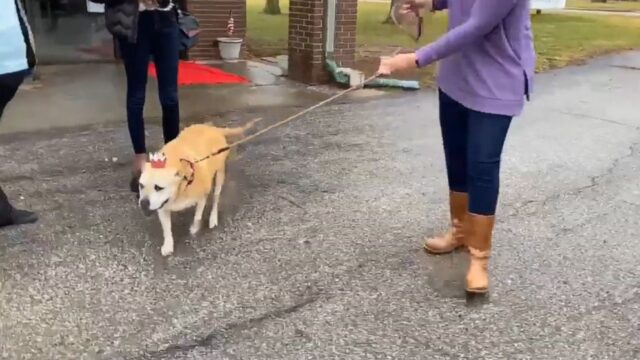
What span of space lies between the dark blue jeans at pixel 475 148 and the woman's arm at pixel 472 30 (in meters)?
0.36

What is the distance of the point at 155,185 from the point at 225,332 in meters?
0.85

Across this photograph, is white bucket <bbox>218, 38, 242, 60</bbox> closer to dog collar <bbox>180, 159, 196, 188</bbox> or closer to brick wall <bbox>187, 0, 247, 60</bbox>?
brick wall <bbox>187, 0, 247, 60</bbox>

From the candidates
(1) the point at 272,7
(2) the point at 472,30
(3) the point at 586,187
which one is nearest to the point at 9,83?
(2) the point at 472,30

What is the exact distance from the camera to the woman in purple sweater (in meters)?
3.20

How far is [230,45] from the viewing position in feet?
34.5

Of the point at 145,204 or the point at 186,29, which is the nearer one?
the point at 145,204

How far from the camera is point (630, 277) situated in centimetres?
396

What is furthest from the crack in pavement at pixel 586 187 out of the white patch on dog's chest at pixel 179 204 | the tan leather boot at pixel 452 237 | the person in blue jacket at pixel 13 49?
the person in blue jacket at pixel 13 49

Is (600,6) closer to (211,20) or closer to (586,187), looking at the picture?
(211,20)

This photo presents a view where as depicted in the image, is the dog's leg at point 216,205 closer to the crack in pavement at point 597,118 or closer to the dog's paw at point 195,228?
the dog's paw at point 195,228

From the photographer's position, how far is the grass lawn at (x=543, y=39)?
497 inches

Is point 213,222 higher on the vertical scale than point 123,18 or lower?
lower

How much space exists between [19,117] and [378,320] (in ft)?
16.0

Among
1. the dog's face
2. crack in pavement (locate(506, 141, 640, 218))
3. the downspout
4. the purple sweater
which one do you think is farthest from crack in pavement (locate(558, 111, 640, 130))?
the dog's face
